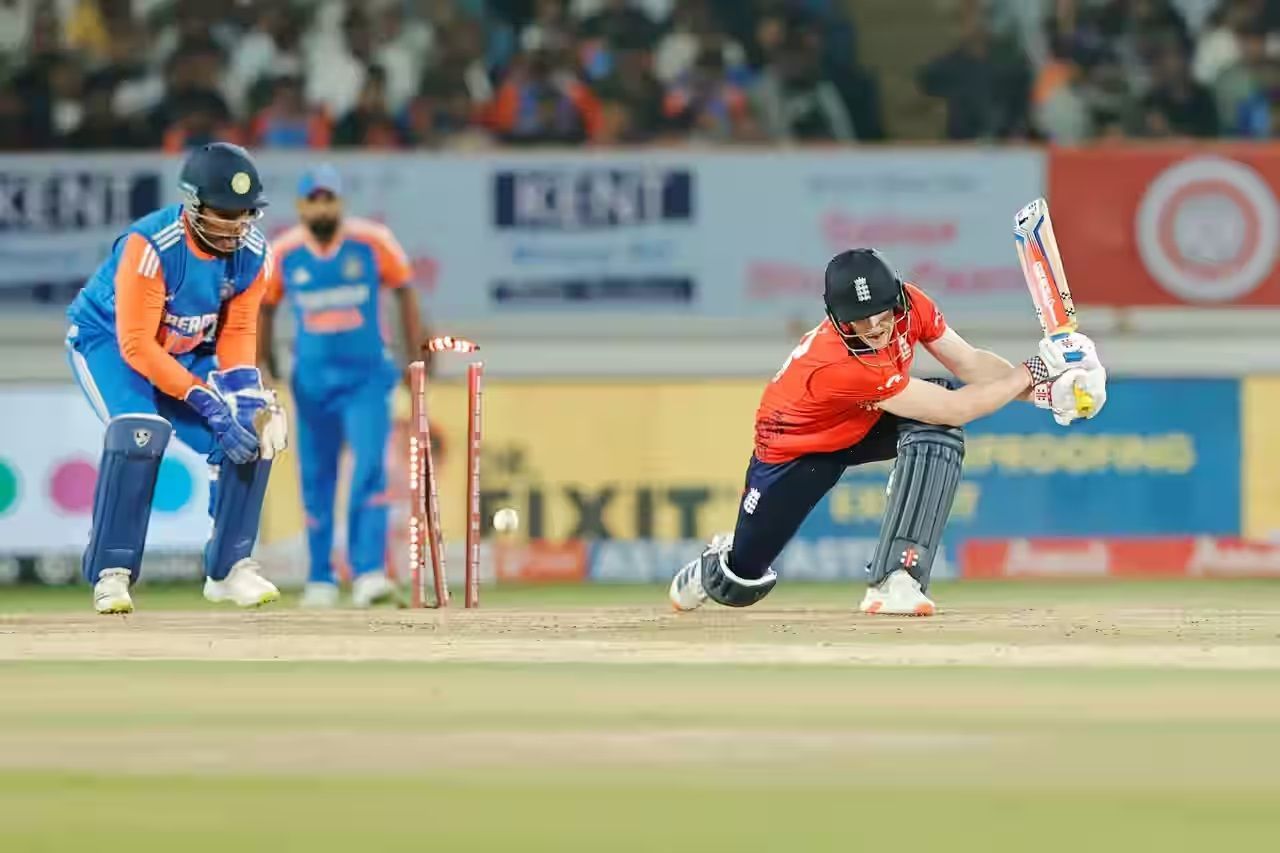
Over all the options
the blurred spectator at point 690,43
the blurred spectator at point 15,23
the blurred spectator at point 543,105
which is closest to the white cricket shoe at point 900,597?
the blurred spectator at point 543,105

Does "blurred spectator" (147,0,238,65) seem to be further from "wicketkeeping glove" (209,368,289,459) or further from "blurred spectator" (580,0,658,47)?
"wicketkeeping glove" (209,368,289,459)

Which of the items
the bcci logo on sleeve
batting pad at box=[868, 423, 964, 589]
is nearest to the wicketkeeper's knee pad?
batting pad at box=[868, 423, 964, 589]

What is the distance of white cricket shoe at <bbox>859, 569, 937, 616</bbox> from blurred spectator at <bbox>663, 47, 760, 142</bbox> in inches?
256

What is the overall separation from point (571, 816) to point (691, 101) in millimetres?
10501

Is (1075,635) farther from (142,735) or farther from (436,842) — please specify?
(436,842)

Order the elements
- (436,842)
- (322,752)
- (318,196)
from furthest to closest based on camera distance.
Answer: (318,196), (322,752), (436,842)

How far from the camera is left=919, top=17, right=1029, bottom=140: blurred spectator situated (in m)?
15.4

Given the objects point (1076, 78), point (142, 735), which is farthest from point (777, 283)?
point (142, 735)

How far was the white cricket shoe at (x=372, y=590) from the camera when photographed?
10.9 m

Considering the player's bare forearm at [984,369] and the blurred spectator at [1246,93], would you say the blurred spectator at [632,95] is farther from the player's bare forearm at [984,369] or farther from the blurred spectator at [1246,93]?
the player's bare forearm at [984,369]

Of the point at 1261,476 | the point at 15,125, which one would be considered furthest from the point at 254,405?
the point at 1261,476

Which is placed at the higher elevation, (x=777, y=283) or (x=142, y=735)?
(x=777, y=283)

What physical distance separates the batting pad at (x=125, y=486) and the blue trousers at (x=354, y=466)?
1913 mm

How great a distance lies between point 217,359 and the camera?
30.9 ft
